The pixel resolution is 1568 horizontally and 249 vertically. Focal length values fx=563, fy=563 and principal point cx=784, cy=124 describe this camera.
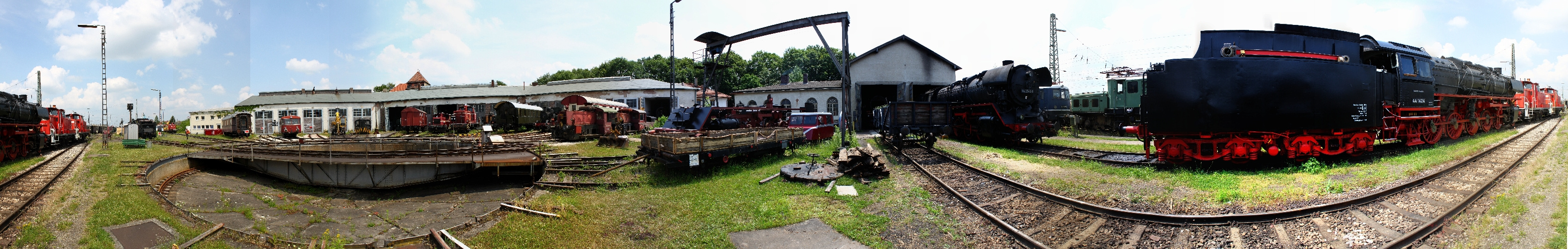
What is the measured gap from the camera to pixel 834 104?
31000 mm

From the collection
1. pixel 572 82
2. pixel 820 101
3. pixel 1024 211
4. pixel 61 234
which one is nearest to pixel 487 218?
pixel 61 234

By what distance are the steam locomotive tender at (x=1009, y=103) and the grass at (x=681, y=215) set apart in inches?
283

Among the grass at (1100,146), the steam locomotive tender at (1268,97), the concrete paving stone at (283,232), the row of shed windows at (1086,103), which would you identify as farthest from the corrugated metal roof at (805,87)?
the concrete paving stone at (283,232)

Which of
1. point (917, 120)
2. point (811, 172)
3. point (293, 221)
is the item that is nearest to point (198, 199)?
point (293, 221)

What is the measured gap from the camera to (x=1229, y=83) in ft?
30.9

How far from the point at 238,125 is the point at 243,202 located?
2611 centimetres

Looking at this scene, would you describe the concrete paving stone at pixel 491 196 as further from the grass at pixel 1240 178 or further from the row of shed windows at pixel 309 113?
the row of shed windows at pixel 309 113

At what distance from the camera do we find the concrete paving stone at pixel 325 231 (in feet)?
28.6

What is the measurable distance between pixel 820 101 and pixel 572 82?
23869 mm

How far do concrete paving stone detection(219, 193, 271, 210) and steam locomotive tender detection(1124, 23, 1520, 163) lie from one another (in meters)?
16.8

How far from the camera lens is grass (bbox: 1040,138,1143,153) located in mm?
13969

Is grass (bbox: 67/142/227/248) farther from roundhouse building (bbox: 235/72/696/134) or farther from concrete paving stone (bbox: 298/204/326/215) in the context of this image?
roundhouse building (bbox: 235/72/696/134)

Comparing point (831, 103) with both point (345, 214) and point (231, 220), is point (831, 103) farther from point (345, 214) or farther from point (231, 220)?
point (231, 220)

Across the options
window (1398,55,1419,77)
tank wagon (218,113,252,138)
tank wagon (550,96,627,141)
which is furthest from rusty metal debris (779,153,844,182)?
tank wagon (218,113,252,138)
